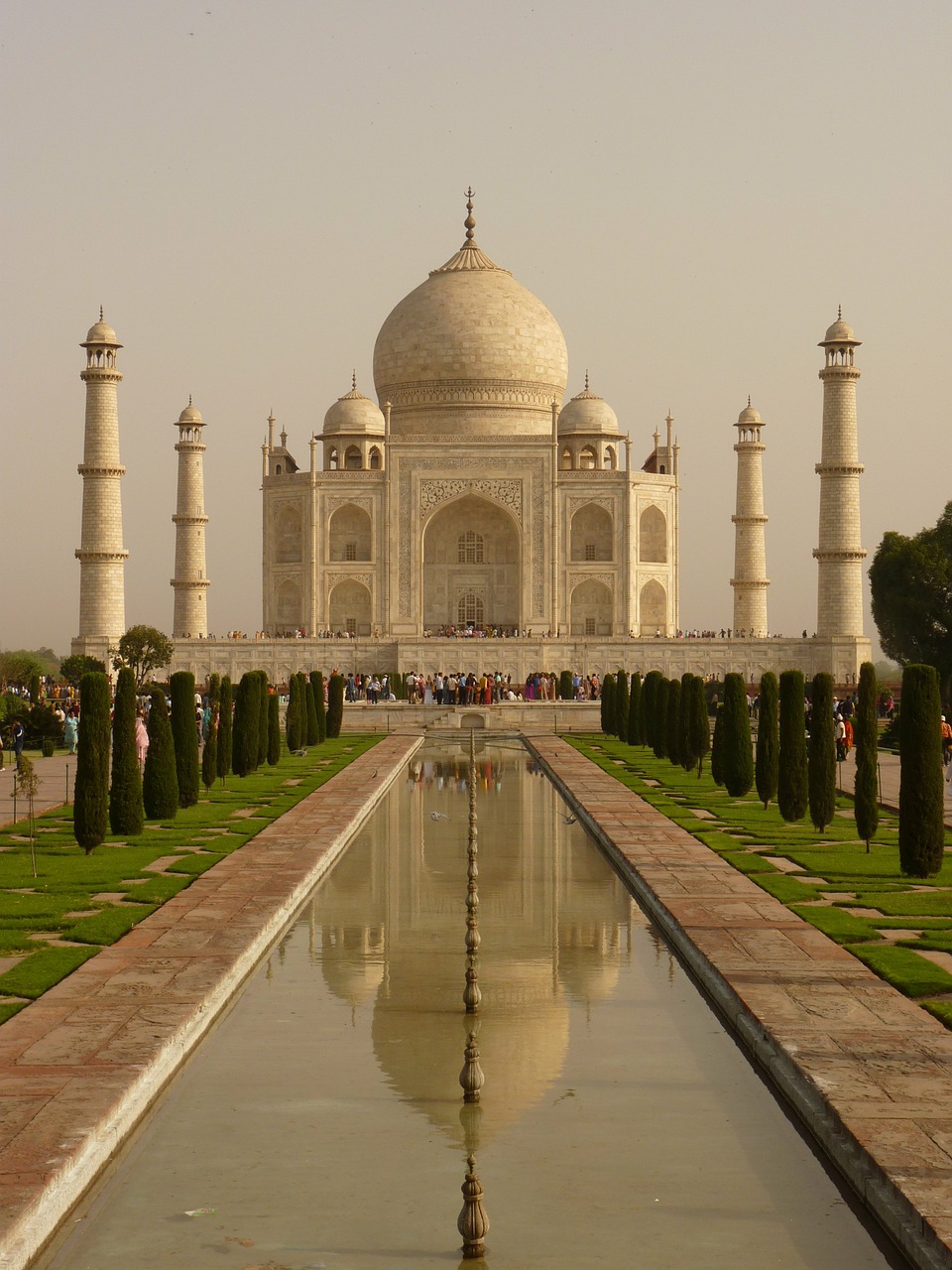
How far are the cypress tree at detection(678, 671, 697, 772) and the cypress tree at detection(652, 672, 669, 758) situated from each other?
1454 mm

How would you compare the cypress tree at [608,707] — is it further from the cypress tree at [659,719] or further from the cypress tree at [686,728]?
the cypress tree at [686,728]

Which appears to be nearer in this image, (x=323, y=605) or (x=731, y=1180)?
(x=731, y=1180)

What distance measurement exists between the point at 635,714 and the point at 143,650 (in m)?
13.2

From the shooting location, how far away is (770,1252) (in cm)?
422

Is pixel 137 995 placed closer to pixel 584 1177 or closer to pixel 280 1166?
pixel 280 1166

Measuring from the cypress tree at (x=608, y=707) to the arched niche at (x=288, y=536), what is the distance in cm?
1440

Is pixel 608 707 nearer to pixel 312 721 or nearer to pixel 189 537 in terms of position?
pixel 312 721

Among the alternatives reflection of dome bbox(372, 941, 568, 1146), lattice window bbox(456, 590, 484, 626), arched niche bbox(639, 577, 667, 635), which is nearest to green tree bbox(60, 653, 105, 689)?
lattice window bbox(456, 590, 484, 626)

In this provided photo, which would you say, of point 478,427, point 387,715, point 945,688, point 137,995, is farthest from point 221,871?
point 478,427

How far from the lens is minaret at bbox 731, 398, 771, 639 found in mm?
41312

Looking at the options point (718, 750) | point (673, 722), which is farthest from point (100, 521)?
point (718, 750)

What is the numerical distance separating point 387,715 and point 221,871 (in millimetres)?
20219

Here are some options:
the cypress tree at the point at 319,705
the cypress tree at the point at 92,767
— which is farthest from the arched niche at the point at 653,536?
the cypress tree at the point at 92,767

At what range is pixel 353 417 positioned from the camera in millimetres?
43375
